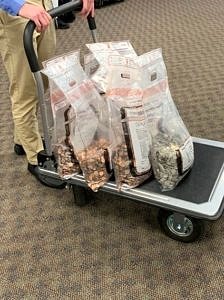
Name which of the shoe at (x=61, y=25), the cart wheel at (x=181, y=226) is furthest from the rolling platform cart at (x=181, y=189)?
the shoe at (x=61, y=25)

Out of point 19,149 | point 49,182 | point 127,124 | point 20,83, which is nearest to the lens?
point 127,124

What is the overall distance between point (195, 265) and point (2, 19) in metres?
1.05

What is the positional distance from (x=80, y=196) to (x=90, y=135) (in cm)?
27

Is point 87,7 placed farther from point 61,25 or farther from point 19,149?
point 61,25

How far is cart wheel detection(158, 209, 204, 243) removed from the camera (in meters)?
1.31

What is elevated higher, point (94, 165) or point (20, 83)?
point (20, 83)

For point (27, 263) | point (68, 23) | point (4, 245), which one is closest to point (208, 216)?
point (27, 263)

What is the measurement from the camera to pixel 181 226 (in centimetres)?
135

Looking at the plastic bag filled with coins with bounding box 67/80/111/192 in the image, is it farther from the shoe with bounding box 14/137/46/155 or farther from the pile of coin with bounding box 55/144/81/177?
the shoe with bounding box 14/137/46/155

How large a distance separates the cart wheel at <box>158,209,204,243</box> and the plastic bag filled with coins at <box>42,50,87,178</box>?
0.35 m

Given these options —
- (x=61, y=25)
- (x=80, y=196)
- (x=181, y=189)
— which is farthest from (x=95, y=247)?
(x=61, y=25)

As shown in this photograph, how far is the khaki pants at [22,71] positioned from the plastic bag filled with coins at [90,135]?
0.87 feet

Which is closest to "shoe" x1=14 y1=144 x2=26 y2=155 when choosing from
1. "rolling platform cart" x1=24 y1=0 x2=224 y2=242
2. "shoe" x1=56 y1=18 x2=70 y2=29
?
"rolling platform cart" x1=24 y1=0 x2=224 y2=242

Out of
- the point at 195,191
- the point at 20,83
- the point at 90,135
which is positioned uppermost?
the point at 20,83
